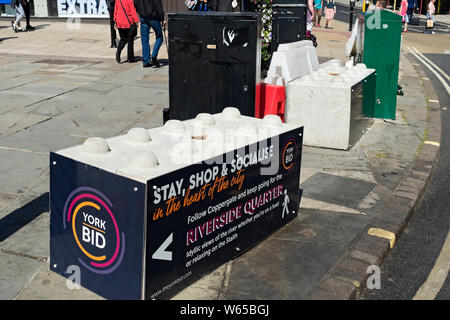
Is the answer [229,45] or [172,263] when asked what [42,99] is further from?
[172,263]

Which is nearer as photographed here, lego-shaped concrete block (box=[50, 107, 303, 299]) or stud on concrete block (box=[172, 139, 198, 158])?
lego-shaped concrete block (box=[50, 107, 303, 299])

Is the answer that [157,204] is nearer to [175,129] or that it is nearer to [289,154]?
[175,129]

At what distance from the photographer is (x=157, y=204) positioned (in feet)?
12.0

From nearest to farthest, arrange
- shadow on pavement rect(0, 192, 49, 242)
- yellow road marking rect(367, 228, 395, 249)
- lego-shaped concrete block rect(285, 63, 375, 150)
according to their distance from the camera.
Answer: shadow on pavement rect(0, 192, 49, 242) < yellow road marking rect(367, 228, 395, 249) < lego-shaped concrete block rect(285, 63, 375, 150)

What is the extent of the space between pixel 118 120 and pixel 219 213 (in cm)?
523

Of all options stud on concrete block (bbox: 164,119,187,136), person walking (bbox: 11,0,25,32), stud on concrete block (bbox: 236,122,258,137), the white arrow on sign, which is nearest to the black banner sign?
the white arrow on sign

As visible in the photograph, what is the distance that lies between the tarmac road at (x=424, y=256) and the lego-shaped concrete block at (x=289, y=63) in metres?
2.40

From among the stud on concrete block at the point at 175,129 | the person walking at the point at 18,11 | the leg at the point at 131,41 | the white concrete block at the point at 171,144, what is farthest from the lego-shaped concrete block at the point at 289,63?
the person walking at the point at 18,11

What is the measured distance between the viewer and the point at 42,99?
34.1 feet

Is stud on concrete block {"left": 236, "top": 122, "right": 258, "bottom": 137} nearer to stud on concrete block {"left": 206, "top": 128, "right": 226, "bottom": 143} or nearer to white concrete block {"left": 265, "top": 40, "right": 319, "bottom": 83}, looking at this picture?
stud on concrete block {"left": 206, "top": 128, "right": 226, "bottom": 143}

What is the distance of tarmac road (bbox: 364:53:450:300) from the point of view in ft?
14.7

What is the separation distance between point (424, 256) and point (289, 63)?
12.4ft

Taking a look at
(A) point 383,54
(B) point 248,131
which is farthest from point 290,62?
(B) point 248,131

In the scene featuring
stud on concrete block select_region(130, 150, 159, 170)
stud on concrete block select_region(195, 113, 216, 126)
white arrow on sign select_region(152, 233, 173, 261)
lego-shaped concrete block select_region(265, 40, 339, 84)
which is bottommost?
white arrow on sign select_region(152, 233, 173, 261)
